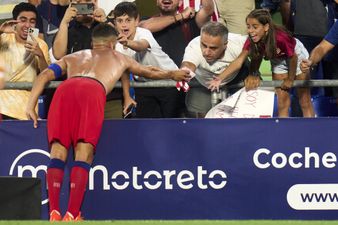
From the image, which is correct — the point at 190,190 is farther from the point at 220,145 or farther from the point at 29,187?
the point at 29,187

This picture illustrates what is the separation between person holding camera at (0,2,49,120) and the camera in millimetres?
12406

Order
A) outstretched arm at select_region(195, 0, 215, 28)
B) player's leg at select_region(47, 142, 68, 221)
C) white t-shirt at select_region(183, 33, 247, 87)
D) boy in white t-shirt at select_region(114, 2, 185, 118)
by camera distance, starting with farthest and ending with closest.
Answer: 1. outstretched arm at select_region(195, 0, 215, 28)
2. boy in white t-shirt at select_region(114, 2, 185, 118)
3. white t-shirt at select_region(183, 33, 247, 87)
4. player's leg at select_region(47, 142, 68, 221)

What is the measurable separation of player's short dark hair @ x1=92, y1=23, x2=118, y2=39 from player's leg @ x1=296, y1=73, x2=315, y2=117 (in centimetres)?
201

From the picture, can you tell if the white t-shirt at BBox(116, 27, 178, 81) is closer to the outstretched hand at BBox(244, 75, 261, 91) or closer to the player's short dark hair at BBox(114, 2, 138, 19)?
the player's short dark hair at BBox(114, 2, 138, 19)

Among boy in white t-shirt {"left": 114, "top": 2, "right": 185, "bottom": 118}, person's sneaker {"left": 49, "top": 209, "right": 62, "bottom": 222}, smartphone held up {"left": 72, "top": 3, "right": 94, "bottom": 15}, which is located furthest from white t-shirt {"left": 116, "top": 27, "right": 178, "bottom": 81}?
person's sneaker {"left": 49, "top": 209, "right": 62, "bottom": 222}

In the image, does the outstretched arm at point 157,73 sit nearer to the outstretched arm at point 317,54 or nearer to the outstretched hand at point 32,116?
the outstretched hand at point 32,116

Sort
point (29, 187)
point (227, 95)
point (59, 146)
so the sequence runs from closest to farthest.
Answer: point (29, 187) → point (59, 146) → point (227, 95)

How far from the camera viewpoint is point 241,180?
1184 centimetres

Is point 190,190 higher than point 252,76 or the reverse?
the reverse

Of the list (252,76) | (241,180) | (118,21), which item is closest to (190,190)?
(241,180)

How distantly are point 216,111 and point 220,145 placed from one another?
0.41m

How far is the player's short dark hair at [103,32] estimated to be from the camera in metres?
11.7

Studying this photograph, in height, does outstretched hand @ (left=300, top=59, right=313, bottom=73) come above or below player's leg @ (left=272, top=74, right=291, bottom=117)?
above

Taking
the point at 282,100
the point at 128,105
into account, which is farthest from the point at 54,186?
the point at 282,100
